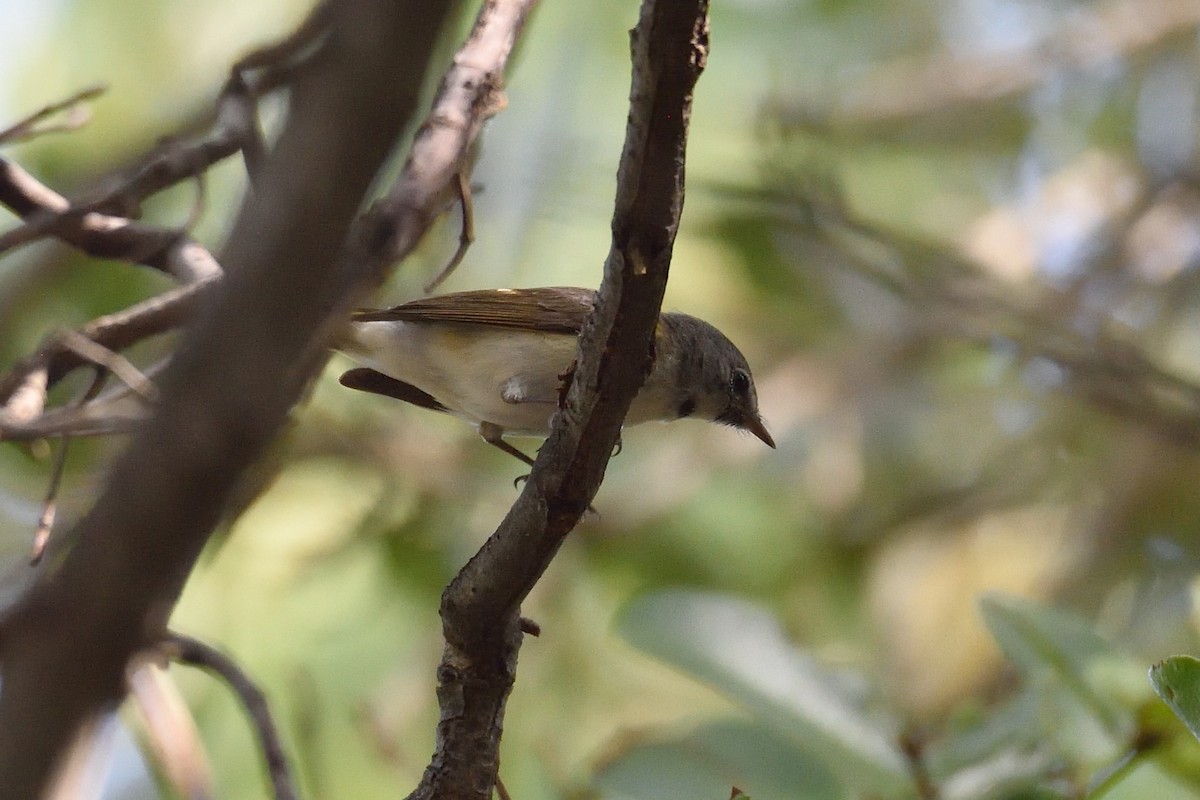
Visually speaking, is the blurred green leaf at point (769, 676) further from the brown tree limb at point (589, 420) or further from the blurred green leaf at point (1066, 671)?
the brown tree limb at point (589, 420)

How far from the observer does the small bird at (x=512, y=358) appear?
3.60 metres

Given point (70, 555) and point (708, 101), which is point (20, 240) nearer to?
point (70, 555)

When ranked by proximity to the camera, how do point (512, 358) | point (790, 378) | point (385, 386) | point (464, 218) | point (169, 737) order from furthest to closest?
1. point (790, 378)
2. point (385, 386)
3. point (512, 358)
4. point (464, 218)
5. point (169, 737)

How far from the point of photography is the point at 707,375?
374cm

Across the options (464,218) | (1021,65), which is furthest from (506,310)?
(1021,65)

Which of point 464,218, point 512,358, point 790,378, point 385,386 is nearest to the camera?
point 464,218

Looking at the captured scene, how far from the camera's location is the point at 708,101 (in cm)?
714

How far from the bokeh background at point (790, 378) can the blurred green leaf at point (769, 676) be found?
3.71 ft

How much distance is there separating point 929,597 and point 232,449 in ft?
17.3

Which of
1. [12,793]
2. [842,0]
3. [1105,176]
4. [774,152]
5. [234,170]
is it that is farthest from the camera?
[842,0]

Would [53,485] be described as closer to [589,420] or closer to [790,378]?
[589,420]

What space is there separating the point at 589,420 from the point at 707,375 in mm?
1881

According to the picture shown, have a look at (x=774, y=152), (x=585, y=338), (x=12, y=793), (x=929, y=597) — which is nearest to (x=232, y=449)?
(x=12, y=793)

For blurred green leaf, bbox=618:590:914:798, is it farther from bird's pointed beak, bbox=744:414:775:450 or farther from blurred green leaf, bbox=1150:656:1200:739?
blurred green leaf, bbox=1150:656:1200:739
